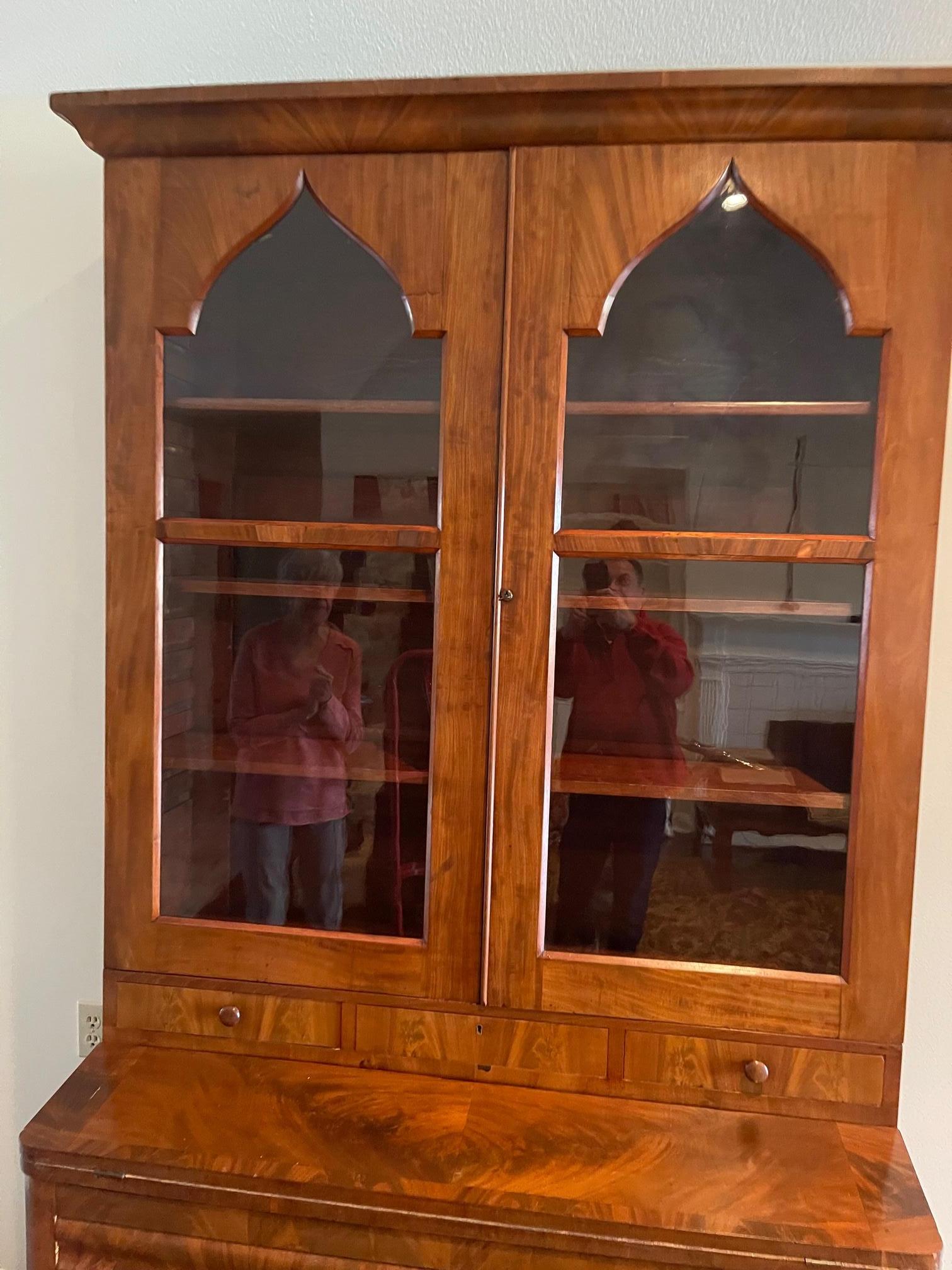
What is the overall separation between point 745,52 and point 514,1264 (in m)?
1.73

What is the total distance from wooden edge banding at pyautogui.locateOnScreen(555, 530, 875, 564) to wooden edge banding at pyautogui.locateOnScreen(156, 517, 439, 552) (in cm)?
19

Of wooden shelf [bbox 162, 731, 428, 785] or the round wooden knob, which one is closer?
the round wooden knob

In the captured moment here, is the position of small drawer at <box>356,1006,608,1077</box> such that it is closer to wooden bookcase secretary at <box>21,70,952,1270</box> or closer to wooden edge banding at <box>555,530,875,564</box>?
wooden bookcase secretary at <box>21,70,952,1270</box>

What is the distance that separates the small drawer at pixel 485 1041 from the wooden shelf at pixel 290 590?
55 centimetres

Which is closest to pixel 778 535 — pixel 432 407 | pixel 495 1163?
pixel 432 407

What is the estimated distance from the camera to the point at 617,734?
1146 mm

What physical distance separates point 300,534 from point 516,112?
0.58 metres

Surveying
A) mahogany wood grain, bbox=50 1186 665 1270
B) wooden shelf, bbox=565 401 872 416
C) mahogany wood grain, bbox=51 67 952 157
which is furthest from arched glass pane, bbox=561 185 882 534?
mahogany wood grain, bbox=50 1186 665 1270

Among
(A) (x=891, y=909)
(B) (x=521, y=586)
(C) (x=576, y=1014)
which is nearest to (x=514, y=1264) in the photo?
(C) (x=576, y=1014)

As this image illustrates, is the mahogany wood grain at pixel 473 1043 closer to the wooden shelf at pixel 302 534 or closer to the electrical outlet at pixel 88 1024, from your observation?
the electrical outlet at pixel 88 1024

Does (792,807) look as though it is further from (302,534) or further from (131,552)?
(131,552)

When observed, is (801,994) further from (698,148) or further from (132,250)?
(132,250)

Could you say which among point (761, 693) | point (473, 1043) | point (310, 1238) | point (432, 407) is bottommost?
point (310, 1238)

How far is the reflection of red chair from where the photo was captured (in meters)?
1.16
